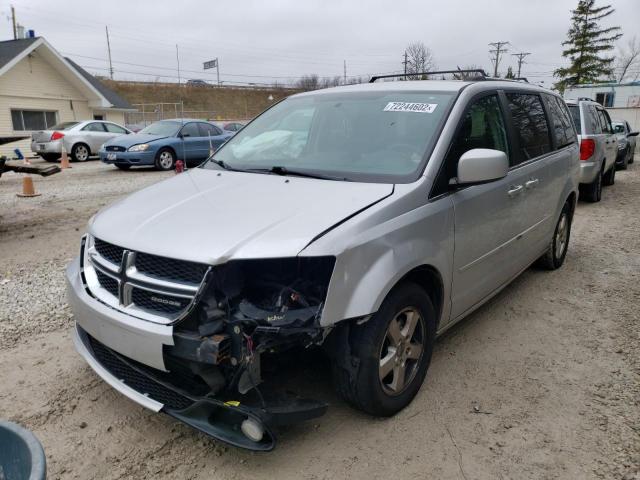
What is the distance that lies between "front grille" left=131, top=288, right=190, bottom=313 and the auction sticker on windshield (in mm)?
2037

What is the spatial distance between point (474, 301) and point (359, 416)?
128 centimetres

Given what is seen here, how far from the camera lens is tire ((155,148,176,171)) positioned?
49.8 feet

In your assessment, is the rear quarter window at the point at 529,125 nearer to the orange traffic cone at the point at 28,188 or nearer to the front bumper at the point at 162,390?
the front bumper at the point at 162,390

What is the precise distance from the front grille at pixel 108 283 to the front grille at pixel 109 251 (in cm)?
10

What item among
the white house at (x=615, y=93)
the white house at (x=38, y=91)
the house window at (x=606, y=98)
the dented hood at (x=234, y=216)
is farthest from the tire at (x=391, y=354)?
the house window at (x=606, y=98)

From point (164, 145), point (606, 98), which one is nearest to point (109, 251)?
point (164, 145)

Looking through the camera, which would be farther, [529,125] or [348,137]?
[529,125]

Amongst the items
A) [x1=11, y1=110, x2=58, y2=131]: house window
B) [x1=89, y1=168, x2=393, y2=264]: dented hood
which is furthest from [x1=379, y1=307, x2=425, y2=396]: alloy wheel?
[x1=11, y1=110, x2=58, y2=131]: house window

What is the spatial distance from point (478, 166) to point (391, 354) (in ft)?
4.10

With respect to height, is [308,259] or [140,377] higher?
[308,259]

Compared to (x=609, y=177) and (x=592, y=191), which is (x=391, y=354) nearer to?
(x=592, y=191)

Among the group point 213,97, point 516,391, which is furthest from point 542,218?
point 213,97

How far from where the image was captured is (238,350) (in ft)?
Result: 7.73

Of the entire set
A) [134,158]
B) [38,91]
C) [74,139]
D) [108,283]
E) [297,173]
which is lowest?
[134,158]
